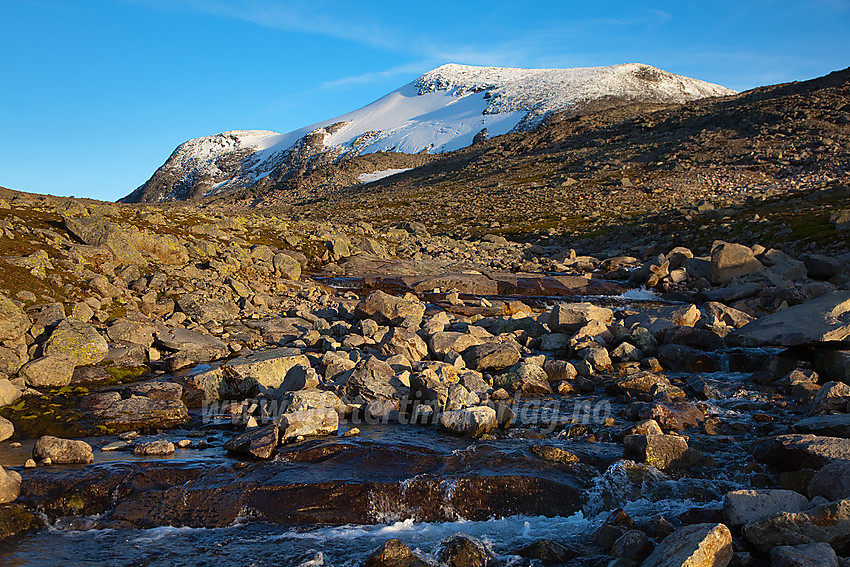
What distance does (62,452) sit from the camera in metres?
8.95

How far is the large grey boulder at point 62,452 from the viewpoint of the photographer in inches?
351

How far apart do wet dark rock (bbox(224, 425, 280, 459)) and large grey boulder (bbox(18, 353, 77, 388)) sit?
5021mm

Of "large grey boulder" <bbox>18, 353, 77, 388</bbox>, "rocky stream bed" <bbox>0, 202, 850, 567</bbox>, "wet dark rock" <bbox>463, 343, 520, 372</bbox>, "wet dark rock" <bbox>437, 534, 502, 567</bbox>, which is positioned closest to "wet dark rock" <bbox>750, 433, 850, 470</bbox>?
"rocky stream bed" <bbox>0, 202, 850, 567</bbox>

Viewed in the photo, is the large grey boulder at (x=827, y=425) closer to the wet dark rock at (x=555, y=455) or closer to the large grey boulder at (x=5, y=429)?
the wet dark rock at (x=555, y=455)

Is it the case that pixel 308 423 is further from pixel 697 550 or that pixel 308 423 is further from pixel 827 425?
pixel 827 425

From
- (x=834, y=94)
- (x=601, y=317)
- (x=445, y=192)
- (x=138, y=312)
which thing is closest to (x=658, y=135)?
(x=834, y=94)

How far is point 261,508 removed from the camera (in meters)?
8.20

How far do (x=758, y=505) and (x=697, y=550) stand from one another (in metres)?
1.86

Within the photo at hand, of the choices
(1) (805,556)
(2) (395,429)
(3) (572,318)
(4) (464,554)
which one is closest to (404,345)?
(2) (395,429)

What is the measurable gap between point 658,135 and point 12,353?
384 ft

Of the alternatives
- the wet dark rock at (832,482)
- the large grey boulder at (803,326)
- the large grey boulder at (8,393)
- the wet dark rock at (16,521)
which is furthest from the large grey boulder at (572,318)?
the wet dark rock at (16,521)

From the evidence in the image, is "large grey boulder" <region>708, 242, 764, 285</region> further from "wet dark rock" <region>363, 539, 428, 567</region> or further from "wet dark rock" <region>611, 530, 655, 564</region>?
"wet dark rock" <region>363, 539, 428, 567</region>

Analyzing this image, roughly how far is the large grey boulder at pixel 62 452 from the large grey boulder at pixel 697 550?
853 cm

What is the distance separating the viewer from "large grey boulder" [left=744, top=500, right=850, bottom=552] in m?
6.04
